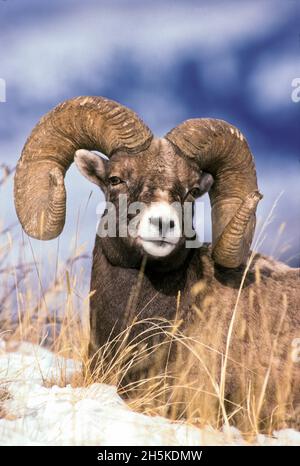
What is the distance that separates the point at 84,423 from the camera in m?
6.54

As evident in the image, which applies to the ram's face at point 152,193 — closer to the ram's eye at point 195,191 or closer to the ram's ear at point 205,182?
the ram's eye at point 195,191

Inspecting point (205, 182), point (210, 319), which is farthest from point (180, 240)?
point (205, 182)

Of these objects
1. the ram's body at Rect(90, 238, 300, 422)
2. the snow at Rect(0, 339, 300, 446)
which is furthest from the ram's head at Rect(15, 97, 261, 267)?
the snow at Rect(0, 339, 300, 446)

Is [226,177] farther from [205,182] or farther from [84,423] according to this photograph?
[84,423]

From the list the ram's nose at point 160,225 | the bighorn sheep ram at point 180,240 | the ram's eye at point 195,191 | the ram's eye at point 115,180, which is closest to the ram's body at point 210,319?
the bighorn sheep ram at point 180,240

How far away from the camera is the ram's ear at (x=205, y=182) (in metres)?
9.48

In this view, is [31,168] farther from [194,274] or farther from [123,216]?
[194,274]

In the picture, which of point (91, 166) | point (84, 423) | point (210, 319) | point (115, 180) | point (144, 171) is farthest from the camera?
point (91, 166)

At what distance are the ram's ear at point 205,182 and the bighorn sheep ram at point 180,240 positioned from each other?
0.01 metres

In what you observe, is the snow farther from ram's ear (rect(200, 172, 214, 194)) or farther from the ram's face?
ram's ear (rect(200, 172, 214, 194))

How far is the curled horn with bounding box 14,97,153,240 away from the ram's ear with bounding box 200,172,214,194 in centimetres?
108

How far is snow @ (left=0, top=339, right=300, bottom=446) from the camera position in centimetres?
630

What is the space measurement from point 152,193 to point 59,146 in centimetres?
214
